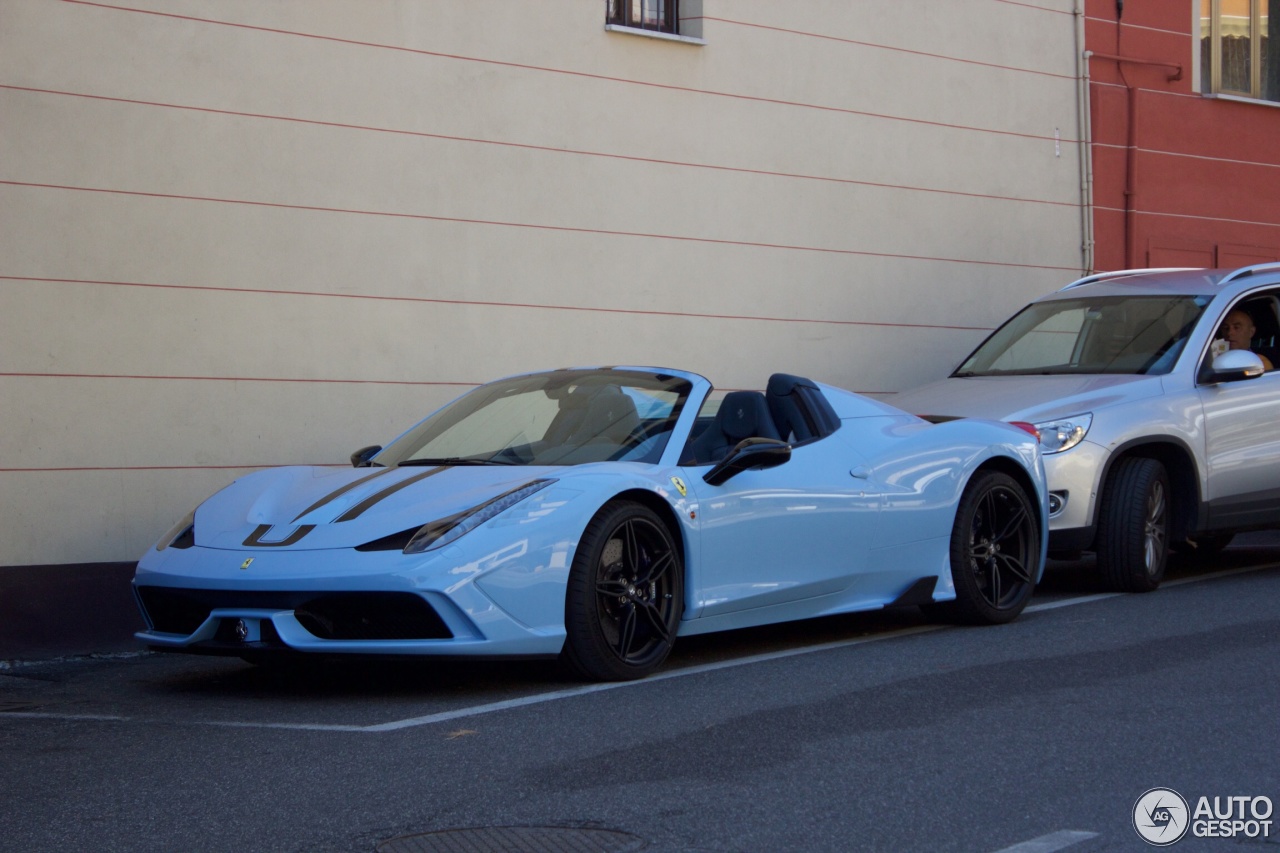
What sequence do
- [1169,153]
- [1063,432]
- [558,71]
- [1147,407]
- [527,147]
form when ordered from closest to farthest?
[1063,432]
[1147,407]
[527,147]
[558,71]
[1169,153]

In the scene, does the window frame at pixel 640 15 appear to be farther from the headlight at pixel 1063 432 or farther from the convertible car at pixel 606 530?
the convertible car at pixel 606 530

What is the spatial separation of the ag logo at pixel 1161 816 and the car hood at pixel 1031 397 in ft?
14.9

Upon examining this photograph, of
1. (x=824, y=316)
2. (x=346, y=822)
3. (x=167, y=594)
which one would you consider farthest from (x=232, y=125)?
(x=346, y=822)

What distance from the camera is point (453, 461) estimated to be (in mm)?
6621

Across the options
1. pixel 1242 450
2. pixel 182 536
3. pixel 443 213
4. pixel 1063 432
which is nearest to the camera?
pixel 182 536

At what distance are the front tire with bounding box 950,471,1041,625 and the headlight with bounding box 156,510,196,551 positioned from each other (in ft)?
11.6

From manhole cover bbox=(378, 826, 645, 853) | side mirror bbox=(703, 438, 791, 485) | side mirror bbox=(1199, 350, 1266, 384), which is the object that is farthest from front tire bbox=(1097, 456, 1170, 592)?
manhole cover bbox=(378, 826, 645, 853)

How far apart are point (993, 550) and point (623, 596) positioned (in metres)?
2.44

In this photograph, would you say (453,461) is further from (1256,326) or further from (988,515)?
(1256,326)

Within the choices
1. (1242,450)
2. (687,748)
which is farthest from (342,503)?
(1242,450)

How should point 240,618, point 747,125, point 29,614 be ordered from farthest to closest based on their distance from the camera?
point 747,125
point 29,614
point 240,618

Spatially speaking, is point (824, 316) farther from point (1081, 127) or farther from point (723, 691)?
point (723, 691)

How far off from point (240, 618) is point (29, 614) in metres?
2.92

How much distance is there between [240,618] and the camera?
5.73 m
